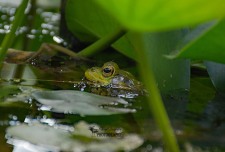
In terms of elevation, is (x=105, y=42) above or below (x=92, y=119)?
above

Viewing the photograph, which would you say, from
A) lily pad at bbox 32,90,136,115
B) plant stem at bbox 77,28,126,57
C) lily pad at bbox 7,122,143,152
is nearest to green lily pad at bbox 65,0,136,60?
plant stem at bbox 77,28,126,57

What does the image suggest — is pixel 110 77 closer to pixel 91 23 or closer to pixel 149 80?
pixel 91 23

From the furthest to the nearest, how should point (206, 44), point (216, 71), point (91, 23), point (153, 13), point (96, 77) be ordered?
point (91, 23), point (96, 77), point (216, 71), point (206, 44), point (153, 13)

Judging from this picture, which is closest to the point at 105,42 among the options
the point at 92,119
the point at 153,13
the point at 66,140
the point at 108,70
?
the point at 108,70

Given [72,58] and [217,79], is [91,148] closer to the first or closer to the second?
[217,79]

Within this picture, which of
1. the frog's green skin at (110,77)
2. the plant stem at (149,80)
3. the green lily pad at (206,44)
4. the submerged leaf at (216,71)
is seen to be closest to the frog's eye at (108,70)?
the frog's green skin at (110,77)

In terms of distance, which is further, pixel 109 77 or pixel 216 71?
pixel 109 77

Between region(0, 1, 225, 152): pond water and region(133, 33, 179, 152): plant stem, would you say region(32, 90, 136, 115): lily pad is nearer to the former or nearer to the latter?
region(0, 1, 225, 152): pond water
